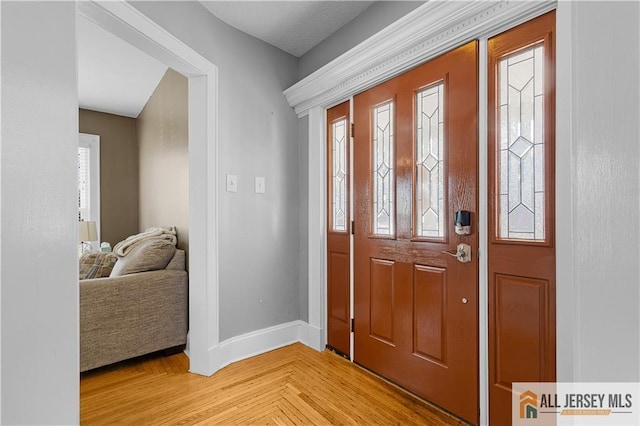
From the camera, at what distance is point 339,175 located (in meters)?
2.44

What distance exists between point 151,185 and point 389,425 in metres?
3.50

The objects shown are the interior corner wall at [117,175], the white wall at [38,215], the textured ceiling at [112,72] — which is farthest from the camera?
the interior corner wall at [117,175]

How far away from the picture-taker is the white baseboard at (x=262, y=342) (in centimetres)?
221

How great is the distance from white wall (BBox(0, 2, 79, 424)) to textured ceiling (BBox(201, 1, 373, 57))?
222 centimetres

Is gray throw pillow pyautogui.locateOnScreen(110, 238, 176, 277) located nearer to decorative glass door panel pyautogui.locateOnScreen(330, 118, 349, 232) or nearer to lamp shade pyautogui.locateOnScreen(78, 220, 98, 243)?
decorative glass door panel pyautogui.locateOnScreen(330, 118, 349, 232)

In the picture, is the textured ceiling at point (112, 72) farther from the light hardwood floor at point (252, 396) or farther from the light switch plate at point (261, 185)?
the light hardwood floor at point (252, 396)

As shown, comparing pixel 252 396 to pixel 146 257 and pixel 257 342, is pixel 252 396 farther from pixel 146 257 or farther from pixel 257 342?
pixel 146 257

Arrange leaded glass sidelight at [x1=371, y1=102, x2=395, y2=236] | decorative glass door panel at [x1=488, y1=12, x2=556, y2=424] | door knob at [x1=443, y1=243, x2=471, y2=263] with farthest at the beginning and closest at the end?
1. leaded glass sidelight at [x1=371, y1=102, x2=395, y2=236]
2. door knob at [x1=443, y1=243, x2=471, y2=263]
3. decorative glass door panel at [x1=488, y1=12, x2=556, y2=424]

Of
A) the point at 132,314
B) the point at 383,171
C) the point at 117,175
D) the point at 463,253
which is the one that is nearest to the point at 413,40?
the point at 383,171

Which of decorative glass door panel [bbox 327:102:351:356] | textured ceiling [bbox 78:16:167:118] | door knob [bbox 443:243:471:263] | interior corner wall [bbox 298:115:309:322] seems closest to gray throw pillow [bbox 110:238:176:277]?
interior corner wall [bbox 298:115:309:322]

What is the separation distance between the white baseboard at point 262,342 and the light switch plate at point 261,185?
1.09 meters

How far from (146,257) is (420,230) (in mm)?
2008

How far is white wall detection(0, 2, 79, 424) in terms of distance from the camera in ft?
0.70

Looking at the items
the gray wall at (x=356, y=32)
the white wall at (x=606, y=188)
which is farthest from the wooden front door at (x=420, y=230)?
the white wall at (x=606, y=188)
